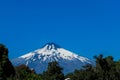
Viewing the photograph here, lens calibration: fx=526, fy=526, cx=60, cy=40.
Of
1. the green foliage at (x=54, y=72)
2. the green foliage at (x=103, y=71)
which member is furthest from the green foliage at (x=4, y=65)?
the green foliage at (x=103, y=71)

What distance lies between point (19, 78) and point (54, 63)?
50.3 m

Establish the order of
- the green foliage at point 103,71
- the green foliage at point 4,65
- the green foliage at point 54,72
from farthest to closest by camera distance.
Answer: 1. the green foliage at point 54,72
2. the green foliage at point 103,71
3. the green foliage at point 4,65

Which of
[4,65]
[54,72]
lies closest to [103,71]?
[54,72]

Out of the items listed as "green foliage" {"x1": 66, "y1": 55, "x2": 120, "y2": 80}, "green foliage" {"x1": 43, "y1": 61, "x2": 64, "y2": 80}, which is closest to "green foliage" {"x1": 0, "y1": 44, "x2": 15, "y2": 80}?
"green foliage" {"x1": 43, "y1": 61, "x2": 64, "y2": 80}

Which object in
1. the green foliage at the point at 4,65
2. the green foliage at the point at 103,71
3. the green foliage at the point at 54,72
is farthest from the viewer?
the green foliage at the point at 54,72

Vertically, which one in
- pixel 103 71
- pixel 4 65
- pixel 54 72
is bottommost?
pixel 4 65

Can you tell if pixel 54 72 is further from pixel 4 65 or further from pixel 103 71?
pixel 4 65

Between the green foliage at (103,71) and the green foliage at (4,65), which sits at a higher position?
the green foliage at (103,71)

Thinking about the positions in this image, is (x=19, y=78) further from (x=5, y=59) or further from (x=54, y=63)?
(x=54, y=63)

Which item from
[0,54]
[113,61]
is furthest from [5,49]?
[113,61]

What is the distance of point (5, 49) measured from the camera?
9569cm

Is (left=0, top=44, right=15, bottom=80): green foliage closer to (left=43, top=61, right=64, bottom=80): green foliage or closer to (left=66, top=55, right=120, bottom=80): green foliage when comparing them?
(left=43, top=61, right=64, bottom=80): green foliage

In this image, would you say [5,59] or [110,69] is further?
[110,69]

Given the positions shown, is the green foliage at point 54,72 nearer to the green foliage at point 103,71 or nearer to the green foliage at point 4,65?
the green foliage at point 103,71
